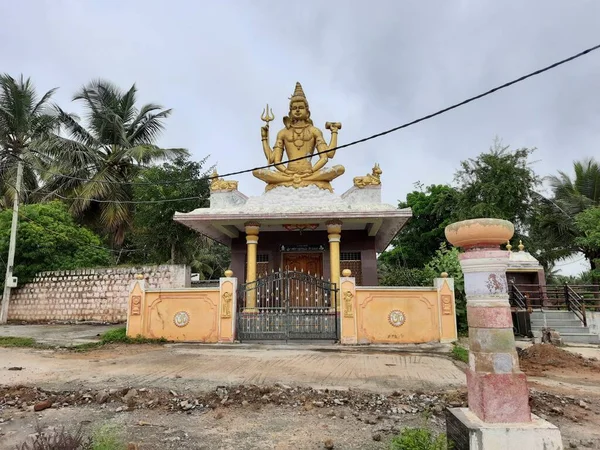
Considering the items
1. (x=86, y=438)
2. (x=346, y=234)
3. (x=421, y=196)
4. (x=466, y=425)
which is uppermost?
(x=421, y=196)

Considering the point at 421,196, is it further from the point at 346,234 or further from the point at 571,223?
the point at 346,234

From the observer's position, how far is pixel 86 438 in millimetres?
3355

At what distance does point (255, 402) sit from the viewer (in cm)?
444

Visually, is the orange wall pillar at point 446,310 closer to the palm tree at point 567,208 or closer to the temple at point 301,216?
the temple at point 301,216

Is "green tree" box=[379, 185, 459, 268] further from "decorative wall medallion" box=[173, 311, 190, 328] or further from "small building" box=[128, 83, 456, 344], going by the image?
"decorative wall medallion" box=[173, 311, 190, 328]

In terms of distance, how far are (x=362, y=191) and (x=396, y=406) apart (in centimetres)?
871

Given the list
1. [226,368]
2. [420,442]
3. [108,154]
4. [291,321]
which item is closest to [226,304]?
[291,321]

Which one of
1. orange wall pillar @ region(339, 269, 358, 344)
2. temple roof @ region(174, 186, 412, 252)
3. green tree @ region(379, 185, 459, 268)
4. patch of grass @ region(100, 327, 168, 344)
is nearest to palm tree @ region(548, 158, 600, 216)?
green tree @ region(379, 185, 459, 268)

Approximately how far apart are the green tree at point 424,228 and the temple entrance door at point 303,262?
1173cm

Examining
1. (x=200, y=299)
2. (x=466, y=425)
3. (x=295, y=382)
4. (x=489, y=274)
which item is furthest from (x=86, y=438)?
(x=200, y=299)

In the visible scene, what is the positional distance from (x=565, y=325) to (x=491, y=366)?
1280 cm

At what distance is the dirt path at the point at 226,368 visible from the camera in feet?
17.9

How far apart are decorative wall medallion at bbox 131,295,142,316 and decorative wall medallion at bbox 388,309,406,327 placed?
626cm

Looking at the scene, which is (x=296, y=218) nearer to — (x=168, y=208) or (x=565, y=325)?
(x=168, y=208)
